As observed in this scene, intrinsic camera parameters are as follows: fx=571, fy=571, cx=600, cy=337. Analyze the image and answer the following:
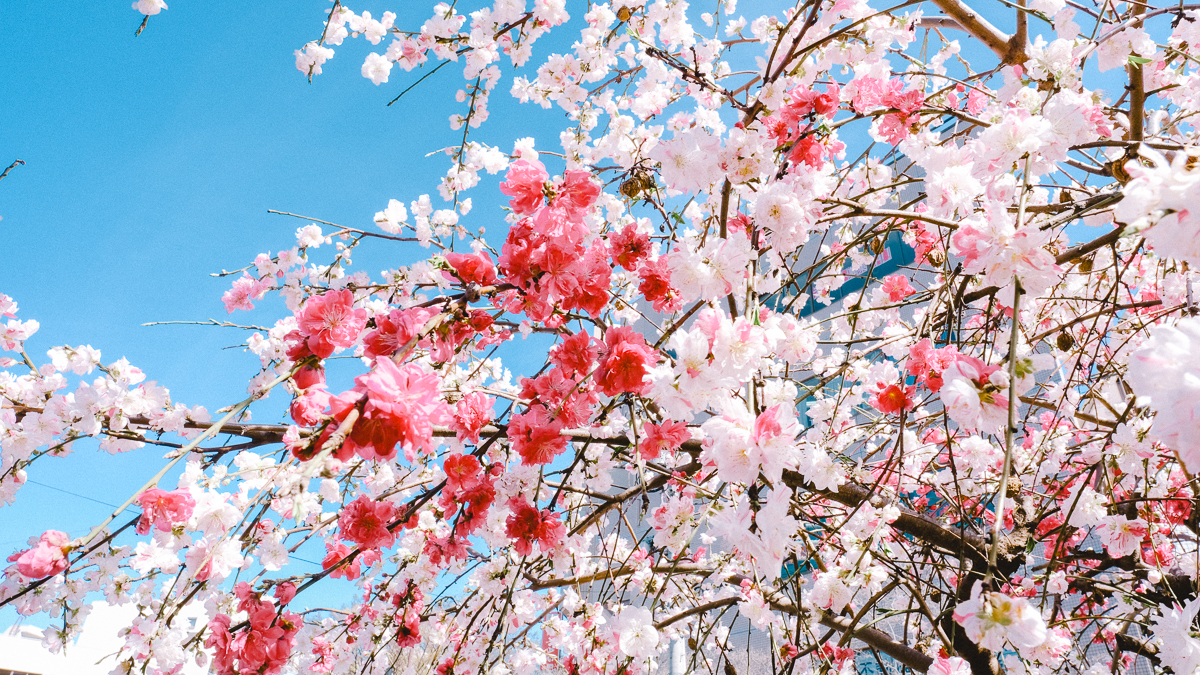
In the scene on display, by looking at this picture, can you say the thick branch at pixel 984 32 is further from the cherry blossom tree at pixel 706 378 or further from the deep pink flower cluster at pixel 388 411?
the deep pink flower cluster at pixel 388 411

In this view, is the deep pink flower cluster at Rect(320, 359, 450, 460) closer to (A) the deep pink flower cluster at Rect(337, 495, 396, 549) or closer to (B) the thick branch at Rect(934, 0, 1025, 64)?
(A) the deep pink flower cluster at Rect(337, 495, 396, 549)

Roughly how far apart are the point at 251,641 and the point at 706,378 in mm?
1550

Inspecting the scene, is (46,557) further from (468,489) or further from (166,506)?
(468,489)

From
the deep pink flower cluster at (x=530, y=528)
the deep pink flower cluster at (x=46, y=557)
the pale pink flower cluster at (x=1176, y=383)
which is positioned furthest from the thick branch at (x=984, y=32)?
the deep pink flower cluster at (x=46, y=557)

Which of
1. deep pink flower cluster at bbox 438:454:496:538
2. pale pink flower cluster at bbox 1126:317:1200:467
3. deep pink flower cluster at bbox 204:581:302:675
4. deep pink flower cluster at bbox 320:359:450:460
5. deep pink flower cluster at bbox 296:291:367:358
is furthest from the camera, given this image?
deep pink flower cluster at bbox 438:454:496:538

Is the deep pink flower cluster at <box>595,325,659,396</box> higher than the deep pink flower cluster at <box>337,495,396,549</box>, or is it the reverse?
the deep pink flower cluster at <box>595,325,659,396</box>

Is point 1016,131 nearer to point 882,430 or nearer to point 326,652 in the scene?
point 882,430

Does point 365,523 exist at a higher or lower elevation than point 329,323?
lower

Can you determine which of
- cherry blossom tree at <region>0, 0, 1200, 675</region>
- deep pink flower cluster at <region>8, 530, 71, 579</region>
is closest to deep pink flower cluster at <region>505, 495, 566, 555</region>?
cherry blossom tree at <region>0, 0, 1200, 675</region>

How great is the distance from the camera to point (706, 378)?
107 cm

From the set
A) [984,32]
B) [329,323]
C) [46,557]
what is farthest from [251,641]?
[984,32]

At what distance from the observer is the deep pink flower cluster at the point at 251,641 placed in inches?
64.3

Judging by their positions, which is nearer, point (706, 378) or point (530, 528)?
point (706, 378)

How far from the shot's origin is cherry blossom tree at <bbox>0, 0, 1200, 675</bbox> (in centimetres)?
105
